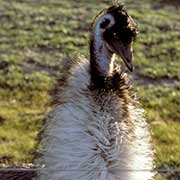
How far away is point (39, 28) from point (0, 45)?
2.38m

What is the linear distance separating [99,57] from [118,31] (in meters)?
0.25

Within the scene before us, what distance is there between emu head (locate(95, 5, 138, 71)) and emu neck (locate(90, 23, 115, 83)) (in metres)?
0.03

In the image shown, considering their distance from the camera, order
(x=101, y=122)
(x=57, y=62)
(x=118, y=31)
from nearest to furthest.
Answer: (x=101, y=122) → (x=118, y=31) → (x=57, y=62)

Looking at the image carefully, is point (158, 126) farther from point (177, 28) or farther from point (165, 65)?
point (177, 28)

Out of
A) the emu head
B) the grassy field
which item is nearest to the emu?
the emu head

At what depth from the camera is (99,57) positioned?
16.6 ft

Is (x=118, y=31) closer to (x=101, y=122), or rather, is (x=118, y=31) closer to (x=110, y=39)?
(x=110, y=39)

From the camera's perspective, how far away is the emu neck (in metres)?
5.04

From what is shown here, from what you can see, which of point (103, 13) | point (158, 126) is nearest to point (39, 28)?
point (158, 126)

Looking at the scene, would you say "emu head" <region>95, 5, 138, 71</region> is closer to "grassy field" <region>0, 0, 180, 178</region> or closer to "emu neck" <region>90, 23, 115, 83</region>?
"emu neck" <region>90, 23, 115, 83</region>

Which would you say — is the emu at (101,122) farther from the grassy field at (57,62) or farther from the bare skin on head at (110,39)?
the grassy field at (57,62)

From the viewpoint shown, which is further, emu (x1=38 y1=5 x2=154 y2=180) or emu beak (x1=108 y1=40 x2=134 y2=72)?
emu beak (x1=108 y1=40 x2=134 y2=72)

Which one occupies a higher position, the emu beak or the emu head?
the emu head

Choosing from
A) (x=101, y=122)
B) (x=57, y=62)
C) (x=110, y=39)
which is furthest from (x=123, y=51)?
(x=57, y=62)
